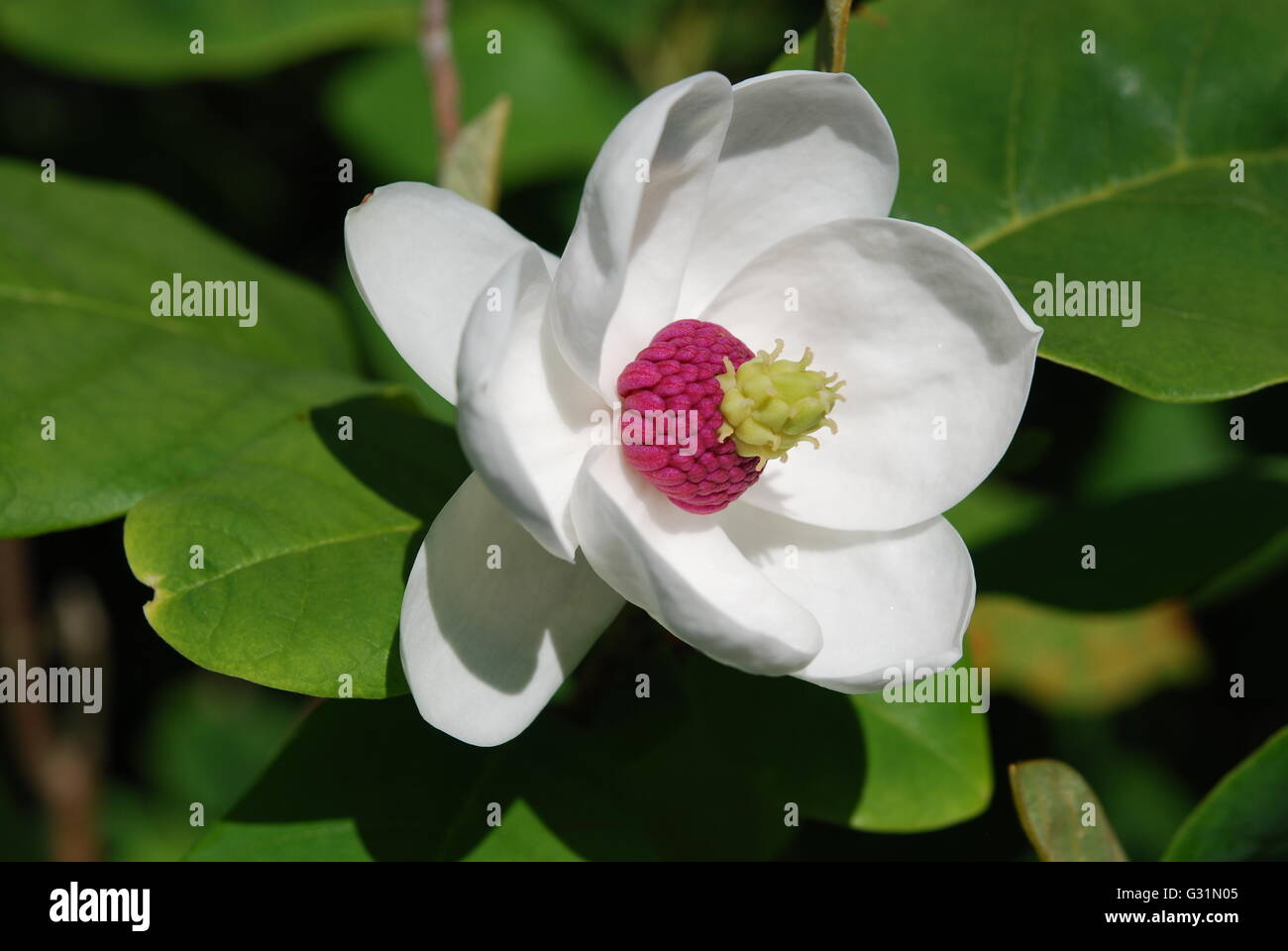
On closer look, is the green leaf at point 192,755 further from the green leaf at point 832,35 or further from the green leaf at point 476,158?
the green leaf at point 832,35

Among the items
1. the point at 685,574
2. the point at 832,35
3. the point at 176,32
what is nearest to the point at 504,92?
the point at 176,32

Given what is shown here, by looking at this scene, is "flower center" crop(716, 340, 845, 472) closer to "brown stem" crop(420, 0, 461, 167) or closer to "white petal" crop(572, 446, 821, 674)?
"white petal" crop(572, 446, 821, 674)

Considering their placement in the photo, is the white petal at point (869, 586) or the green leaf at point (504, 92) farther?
the green leaf at point (504, 92)

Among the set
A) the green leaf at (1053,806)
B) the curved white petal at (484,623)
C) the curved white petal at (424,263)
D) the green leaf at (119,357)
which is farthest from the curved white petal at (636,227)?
the green leaf at (1053,806)

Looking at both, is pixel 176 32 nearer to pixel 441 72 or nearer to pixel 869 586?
pixel 441 72

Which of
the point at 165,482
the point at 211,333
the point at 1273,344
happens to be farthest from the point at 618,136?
the point at 211,333
